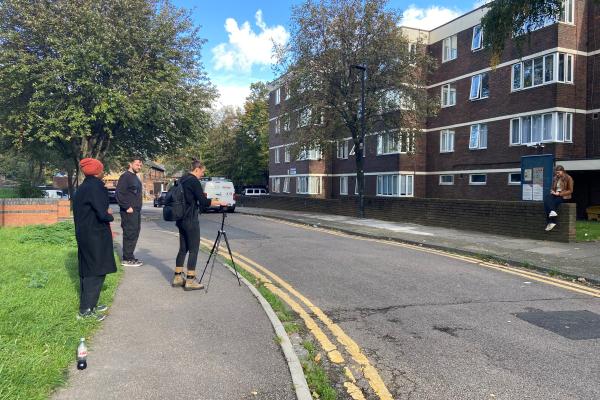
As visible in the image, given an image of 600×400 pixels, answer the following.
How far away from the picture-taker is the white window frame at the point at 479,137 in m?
27.5

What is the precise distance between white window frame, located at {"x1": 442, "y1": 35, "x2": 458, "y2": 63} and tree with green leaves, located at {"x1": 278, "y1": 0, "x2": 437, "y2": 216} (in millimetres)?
6281

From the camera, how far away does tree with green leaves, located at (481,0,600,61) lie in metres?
13.0

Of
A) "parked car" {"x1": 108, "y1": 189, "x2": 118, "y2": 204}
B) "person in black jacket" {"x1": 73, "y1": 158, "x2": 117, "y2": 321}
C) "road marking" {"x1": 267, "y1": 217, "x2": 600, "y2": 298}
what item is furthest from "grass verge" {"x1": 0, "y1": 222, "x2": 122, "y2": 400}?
"road marking" {"x1": 267, "y1": 217, "x2": 600, "y2": 298}

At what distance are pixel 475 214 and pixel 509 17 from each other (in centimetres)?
624

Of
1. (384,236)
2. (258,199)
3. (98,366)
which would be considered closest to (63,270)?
(98,366)

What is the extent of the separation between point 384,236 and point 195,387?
38.9 ft

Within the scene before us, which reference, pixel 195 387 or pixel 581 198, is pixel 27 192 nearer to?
pixel 195 387

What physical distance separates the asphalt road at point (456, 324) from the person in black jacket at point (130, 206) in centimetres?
266

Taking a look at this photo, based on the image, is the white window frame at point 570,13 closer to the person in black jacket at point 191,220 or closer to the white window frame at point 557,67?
the white window frame at point 557,67

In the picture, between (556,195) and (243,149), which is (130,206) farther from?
(243,149)

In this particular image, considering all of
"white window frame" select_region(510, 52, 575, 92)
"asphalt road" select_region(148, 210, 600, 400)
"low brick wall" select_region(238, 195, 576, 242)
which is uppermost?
"white window frame" select_region(510, 52, 575, 92)

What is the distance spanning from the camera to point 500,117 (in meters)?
26.4

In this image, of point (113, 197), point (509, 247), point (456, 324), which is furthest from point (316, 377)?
point (113, 197)

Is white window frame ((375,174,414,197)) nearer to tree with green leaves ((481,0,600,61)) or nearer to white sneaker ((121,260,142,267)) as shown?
tree with green leaves ((481,0,600,61))
